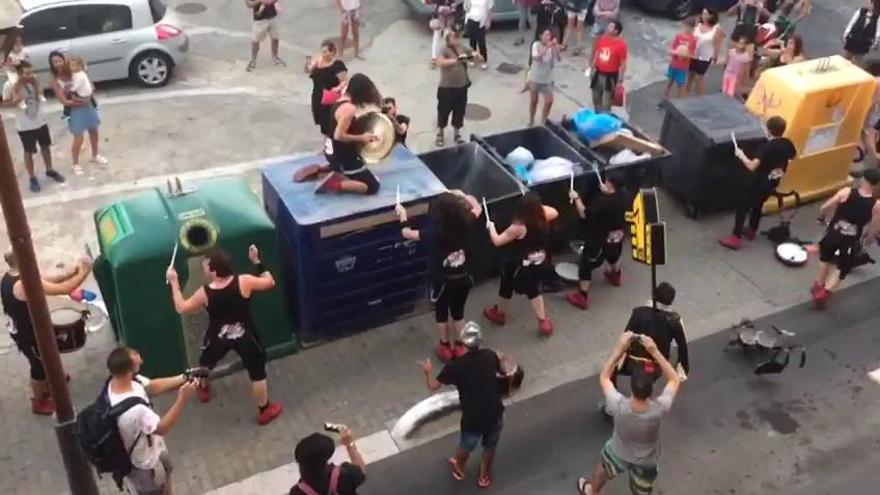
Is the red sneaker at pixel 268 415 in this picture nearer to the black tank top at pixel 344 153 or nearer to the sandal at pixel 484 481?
the sandal at pixel 484 481

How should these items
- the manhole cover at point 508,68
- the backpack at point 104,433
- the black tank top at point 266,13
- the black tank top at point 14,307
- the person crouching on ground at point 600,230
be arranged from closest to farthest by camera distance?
the backpack at point 104,433 → the black tank top at point 14,307 → the person crouching on ground at point 600,230 → the black tank top at point 266,13 → the manhole cover at point 508,68

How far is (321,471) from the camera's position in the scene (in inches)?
207

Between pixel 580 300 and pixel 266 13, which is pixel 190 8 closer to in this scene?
pixel 266 13

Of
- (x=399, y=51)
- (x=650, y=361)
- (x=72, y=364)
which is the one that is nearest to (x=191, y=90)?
(x=399, y=51)

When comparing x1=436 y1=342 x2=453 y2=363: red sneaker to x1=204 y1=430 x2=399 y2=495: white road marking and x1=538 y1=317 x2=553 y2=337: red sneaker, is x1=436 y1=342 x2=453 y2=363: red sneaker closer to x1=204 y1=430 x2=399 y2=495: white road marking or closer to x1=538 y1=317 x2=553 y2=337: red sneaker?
x1=538 y1=317 x2=553 y2=337: red sneaker

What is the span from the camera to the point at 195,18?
1565cm

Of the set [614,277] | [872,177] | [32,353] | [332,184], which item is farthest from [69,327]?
[872,177]

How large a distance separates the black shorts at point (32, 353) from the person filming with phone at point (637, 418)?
14.2ft

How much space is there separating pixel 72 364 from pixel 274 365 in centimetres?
179

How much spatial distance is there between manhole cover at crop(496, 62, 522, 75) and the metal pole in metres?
9.69

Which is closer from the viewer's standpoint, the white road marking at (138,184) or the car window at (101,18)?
the white road marking at (138,184)

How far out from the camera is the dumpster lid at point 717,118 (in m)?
10.2

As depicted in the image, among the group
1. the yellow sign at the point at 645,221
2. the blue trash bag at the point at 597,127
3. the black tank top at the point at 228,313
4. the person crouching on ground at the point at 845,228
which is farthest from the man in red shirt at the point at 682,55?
the black tank top at the point at 228,313

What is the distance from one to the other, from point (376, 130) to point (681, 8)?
32.6 ft
